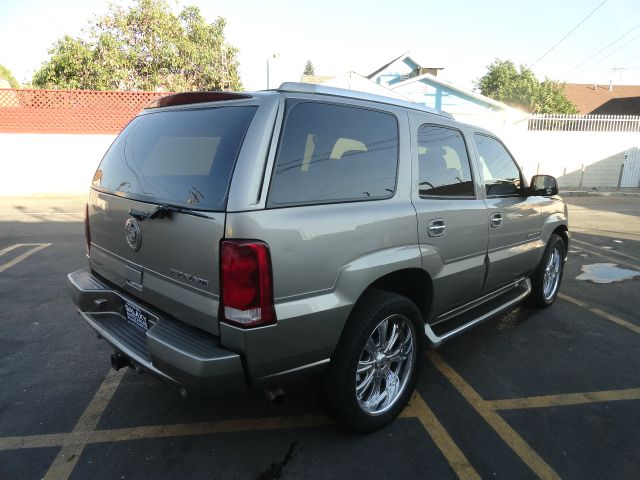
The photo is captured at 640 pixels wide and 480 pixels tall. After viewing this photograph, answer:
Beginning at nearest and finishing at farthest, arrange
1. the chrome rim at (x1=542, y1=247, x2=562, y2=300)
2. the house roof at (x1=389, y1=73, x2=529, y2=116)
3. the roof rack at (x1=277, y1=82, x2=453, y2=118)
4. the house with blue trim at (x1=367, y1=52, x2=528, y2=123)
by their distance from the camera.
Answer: the roof rack at (x1=277, y1=82, x2=453, y2=118) → the chrome rim at (x1=542, y1=247, x2=562, y2=300) → the house roof at (x1=389, y1=73, x2=529, y2=116) → the house with blue trim at (x1=367, y1=52, x2=528, y2=123)

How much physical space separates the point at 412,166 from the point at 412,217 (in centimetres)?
35

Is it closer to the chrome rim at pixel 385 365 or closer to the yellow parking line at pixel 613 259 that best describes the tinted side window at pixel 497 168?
the chrome rim at pixel 385 365

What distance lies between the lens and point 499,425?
8.91 feet

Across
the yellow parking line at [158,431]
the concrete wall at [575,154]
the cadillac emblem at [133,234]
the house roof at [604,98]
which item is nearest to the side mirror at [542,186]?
the yellow parking line at [158,431]

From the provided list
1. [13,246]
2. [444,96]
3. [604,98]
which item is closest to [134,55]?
[13,246]

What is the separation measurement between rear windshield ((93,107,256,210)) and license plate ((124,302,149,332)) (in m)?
0.64

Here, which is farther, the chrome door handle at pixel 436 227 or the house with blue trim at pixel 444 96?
the house with blue trim at pixel 444 96

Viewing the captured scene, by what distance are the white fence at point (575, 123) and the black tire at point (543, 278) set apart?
14.2m

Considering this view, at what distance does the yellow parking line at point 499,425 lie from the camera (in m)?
2.38

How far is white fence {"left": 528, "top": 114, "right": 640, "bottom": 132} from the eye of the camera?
55.6 ft

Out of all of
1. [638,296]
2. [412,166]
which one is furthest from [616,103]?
[412,166]

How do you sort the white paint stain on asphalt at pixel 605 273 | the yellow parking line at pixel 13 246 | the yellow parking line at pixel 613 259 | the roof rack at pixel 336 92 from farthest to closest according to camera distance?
the yellow parking line at pixel 13 246, the yellow parking line at pixel 613 259, the white paint stain on asphalt at pixel 605 273, the roof rack at pixel 336 92

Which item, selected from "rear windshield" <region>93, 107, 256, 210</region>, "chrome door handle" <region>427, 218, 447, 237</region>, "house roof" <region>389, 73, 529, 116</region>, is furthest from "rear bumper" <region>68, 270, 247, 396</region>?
"house roof" <region>389, 73, 529, 116</region>

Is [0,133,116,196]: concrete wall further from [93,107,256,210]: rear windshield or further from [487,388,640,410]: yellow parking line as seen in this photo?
[487,388,640,410]: yellow parking line
